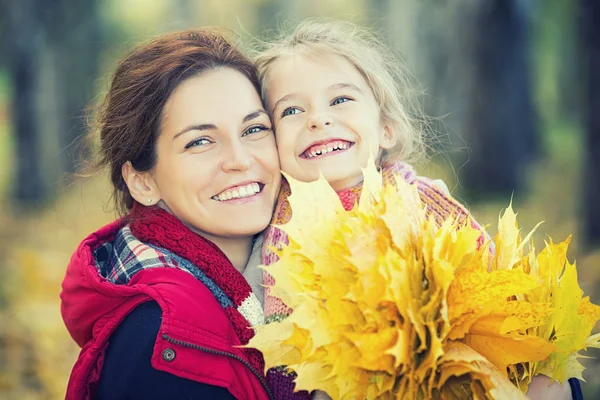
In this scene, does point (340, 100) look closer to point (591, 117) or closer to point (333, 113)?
point (333, 113)

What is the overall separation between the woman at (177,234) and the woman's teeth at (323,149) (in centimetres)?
12

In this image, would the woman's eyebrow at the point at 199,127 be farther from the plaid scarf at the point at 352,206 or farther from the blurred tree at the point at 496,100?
the blurred tree at the point at 496,100

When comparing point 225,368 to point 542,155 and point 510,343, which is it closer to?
point 510,343

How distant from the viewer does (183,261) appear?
225 cm

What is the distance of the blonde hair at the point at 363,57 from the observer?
267 centimetres

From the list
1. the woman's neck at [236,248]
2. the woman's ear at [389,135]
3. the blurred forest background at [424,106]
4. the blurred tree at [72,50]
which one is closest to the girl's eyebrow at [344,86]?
the woman's ear at [389,135]

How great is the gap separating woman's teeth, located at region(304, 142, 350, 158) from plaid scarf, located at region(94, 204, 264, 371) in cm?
45

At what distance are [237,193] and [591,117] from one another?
433 cm

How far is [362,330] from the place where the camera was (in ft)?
5.30

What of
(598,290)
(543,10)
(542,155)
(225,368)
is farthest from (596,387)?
(543,10)

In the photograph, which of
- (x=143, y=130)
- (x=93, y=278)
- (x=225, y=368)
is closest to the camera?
(x=225, y=368)

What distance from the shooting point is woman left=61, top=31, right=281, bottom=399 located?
1994 mm

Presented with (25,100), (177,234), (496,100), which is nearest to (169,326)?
(177,234)

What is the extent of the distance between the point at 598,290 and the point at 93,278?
193 inches
